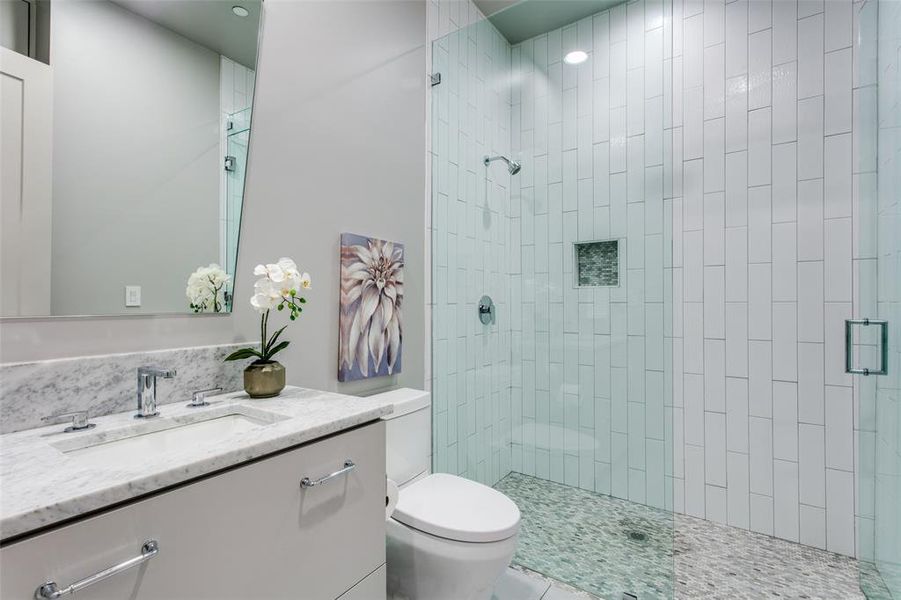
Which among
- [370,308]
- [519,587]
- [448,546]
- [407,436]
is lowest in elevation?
[519,587]

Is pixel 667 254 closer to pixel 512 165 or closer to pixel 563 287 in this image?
pixel 563 287

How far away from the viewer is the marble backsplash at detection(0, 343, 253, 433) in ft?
2.89

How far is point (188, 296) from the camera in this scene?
1.19 meters

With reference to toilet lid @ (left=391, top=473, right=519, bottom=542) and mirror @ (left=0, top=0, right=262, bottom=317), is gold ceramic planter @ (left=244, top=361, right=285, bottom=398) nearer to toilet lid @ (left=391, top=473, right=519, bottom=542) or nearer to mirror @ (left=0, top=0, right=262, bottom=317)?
mirror @ (left=0, top=0, right=262, bottom=317)

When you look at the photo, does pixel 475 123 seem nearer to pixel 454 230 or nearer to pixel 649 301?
pixel 454 230

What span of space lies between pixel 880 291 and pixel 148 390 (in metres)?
2.42

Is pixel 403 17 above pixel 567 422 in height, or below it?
above

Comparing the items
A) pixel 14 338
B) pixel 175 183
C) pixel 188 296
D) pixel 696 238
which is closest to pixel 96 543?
pixel 14 338

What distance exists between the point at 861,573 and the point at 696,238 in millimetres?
1544

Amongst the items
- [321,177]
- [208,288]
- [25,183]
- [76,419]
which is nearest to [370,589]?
[76,419]

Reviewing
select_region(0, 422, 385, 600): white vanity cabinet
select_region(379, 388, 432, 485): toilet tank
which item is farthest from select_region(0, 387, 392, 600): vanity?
select_region(379, 388, 432, 485): toilet tank

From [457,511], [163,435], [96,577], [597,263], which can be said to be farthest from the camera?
[597,263]

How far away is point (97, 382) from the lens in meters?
0.99

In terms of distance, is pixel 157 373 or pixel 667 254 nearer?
pixel 157 373
